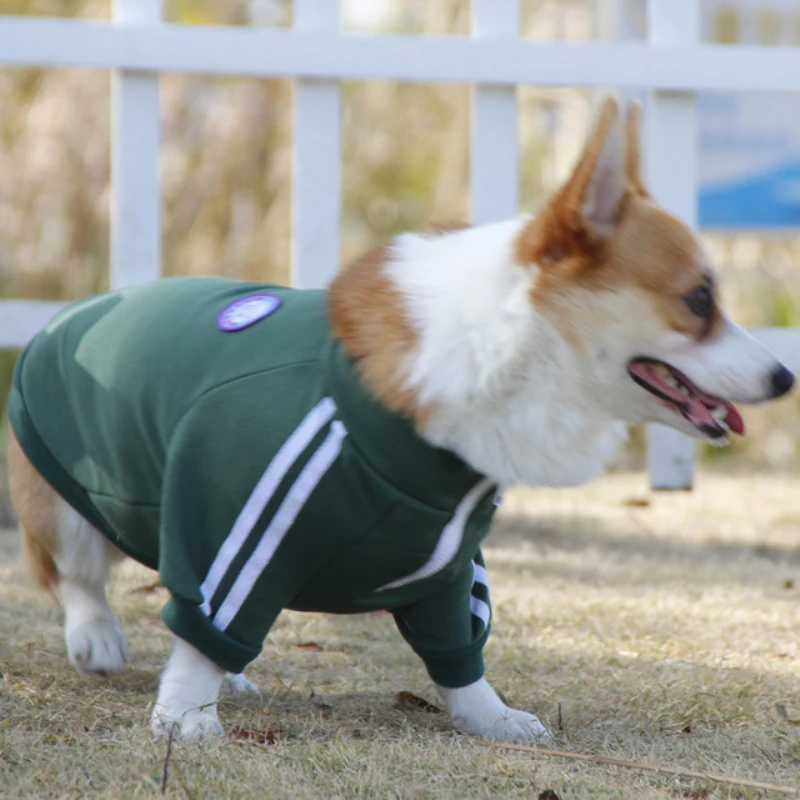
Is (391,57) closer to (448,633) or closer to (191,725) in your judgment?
(448,633)

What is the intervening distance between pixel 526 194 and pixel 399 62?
127 inches

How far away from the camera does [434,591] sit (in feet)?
6.66

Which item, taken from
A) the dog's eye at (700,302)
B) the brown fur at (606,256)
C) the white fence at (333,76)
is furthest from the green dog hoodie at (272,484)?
the white fence at (333,76)

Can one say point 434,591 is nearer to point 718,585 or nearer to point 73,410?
point 73,410

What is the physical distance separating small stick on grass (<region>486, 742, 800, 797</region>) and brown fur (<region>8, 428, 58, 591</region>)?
0.96 metres

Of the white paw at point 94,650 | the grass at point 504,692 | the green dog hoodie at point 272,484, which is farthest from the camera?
the white paw at point 94,650

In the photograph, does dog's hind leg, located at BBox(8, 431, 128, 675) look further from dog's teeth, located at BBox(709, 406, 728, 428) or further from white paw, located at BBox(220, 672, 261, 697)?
dog's teeth, located at BBox(709, 406, 728, 428)

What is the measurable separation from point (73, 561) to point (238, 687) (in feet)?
1.33

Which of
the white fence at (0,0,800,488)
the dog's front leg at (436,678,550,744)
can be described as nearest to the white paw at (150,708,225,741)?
the dog's front leg at (436,678,550,744)

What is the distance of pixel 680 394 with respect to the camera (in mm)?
1917

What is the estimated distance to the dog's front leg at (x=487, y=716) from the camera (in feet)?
6.75

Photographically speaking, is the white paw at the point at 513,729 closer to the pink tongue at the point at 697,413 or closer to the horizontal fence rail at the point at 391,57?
the pink tongue at the point at 697,413

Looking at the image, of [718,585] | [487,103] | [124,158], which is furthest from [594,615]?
[124,158]

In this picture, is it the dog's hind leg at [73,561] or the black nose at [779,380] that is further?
the dog's hind leg at [73,561]
